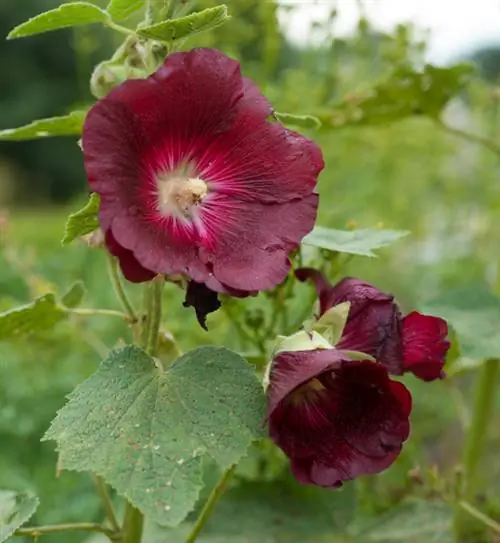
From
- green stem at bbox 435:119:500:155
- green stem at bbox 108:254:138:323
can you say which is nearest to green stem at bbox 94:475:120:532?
green stem at bbox 108:254:138:323

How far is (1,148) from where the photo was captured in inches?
365

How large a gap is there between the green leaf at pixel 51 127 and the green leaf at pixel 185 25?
0.34 feet

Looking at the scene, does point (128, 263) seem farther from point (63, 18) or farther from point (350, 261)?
point (350, 261)

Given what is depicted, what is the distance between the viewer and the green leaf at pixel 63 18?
0.55m

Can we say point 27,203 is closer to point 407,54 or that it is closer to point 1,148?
point 1,148

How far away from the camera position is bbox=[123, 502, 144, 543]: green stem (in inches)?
25.3

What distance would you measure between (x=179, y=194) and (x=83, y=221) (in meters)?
0.06

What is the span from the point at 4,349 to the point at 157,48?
0.87 metres

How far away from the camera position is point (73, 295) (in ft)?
2.40

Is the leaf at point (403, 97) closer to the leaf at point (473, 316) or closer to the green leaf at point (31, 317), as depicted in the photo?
the leaf at point (473, 316)

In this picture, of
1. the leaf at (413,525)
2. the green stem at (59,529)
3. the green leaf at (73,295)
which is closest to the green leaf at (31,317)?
the green leaf at (73,295)

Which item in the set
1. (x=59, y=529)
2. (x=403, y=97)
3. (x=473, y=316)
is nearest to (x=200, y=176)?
(x=59, y=529)

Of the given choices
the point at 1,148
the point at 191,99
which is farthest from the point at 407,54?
the point at 1,148

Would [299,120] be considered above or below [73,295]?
above
